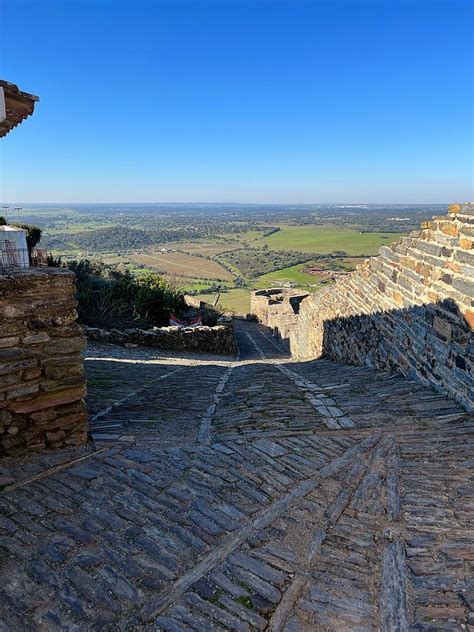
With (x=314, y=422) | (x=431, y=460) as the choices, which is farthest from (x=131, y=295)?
(x=431, y=460)

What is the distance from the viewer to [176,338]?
44.9ft

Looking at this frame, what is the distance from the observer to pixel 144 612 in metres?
2.24

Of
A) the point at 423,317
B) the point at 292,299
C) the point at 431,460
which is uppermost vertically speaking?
the point at 423,317

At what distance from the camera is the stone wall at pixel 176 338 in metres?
12.4

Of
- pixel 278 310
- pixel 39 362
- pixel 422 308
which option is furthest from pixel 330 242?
pixel 39 362

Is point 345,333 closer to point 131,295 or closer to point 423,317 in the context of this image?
point 423,317

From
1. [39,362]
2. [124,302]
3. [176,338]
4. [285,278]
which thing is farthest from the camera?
[285,278]

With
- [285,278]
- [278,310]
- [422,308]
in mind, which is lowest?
[285,278]

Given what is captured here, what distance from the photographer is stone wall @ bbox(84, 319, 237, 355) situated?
12444 millimetres

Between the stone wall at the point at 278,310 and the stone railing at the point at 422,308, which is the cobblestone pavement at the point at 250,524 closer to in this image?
the stone railing at the point at 422,308

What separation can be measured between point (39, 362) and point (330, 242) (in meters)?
92.0

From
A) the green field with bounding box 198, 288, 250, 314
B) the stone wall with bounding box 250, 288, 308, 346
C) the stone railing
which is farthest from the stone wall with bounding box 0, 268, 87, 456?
the green field with bounding box 198, 288, 250, 314

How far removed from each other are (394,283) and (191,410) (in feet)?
12.8

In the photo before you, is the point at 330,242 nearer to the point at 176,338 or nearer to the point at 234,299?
the point at 234,299
